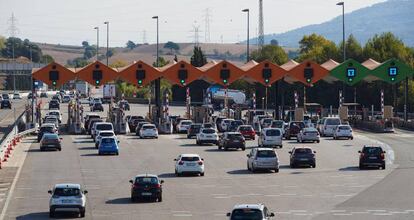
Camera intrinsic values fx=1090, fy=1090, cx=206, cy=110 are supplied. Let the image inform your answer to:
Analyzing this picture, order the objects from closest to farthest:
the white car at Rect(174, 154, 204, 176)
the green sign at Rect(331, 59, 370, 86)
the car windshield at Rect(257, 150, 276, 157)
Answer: the white car at Rect(174, 154, 204, 176) → the car windshield at Rect(257, 150, 276, 157) → the green sign at Rect(331, 59, 370, 86)

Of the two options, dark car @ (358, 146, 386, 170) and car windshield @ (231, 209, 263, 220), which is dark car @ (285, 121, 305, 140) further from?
car windshield @ (231, 209, 263, 220)

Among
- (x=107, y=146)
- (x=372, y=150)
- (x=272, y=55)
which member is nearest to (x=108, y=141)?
(x=107, y=146)

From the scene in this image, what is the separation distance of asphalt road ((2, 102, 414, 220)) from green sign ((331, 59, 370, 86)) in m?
19.6

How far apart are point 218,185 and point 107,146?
2033cm

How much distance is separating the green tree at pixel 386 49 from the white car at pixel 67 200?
99.6m

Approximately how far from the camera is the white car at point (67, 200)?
116ft

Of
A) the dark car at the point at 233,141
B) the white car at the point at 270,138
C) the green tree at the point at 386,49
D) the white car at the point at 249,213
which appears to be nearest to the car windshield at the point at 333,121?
the white car at the point at 270,138

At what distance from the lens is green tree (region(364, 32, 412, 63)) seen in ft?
437

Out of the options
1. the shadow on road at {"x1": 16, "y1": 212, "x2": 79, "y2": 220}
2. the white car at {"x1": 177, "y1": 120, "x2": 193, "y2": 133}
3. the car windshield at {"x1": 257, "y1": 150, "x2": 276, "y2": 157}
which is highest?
the white car at {"x1": 177, "y1": 120, "x2": 193, "y2": 133}

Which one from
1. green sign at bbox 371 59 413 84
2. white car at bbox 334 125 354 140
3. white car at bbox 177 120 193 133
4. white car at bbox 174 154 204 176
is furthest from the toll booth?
white car at bbox 174 154 204 176

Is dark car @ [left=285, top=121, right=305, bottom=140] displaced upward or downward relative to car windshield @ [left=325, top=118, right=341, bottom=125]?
downward

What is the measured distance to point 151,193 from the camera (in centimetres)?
4009

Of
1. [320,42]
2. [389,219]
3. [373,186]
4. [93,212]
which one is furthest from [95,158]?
[320,42]

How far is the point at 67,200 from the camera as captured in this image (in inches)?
1399
